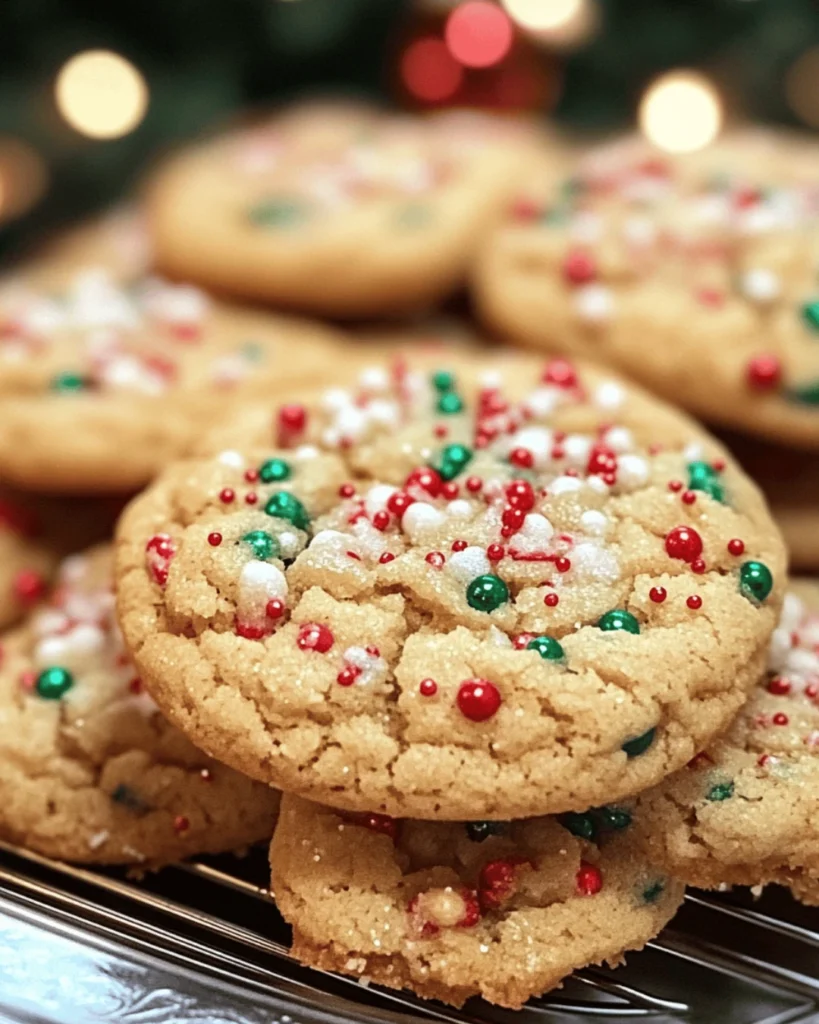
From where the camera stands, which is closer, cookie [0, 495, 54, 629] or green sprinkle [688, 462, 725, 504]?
green sprinkle [688, 462, 725, 504]

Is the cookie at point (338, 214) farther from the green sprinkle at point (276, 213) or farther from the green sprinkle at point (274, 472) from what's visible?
the green sprinkle at point (274, 472)

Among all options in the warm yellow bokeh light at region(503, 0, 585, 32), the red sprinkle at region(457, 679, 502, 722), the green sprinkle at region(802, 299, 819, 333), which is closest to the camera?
the red sprinkle at region(457, 679, 502, 722)

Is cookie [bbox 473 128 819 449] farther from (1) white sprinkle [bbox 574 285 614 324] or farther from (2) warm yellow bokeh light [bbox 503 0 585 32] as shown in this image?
(2) warm yellow bokeh light [bbox 503 0 585 32]

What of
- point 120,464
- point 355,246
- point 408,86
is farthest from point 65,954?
point 408,86

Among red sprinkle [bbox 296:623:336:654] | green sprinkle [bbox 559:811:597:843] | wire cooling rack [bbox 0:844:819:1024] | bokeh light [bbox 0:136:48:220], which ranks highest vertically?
bokeh light [bbox 0:136:48:220]

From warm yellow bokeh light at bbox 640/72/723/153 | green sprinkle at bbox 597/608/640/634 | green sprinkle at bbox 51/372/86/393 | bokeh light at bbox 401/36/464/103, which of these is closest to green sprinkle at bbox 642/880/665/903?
green sprinkle at bbox 597/608/640/634

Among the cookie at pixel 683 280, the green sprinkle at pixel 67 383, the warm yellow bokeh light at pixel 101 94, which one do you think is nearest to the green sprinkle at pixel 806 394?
the cookie at pixel 683 280
